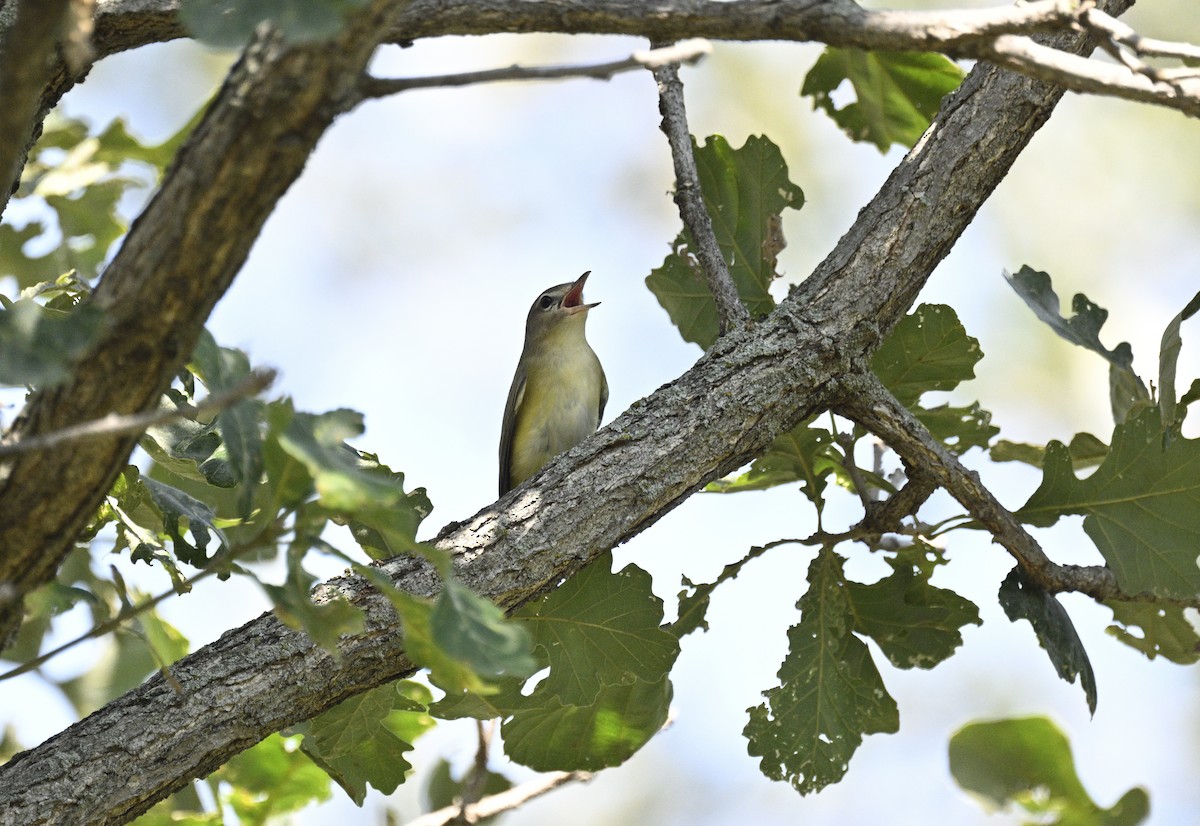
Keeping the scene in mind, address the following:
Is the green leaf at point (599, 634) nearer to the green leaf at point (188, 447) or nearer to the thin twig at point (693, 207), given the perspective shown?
the thin twig at point (693, 207)

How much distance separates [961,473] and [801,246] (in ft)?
19.6

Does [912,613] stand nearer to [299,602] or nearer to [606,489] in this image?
[606,489]

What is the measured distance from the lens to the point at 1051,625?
3.30 meters

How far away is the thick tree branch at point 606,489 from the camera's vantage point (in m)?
2.49

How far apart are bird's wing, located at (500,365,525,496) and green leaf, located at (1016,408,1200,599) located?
132 inches

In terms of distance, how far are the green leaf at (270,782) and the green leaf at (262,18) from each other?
247 cm

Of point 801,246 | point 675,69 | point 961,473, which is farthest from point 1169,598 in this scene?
point 801,246

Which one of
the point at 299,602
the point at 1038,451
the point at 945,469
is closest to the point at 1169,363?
the point at 945,469

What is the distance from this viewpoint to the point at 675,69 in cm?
399

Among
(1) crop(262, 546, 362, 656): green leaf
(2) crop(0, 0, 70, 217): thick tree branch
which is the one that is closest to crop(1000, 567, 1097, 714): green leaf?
(1) crop(262, 546, 362, 656): green leaf

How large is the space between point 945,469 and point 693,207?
42.6 inches

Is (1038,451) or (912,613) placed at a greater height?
(1038,451)

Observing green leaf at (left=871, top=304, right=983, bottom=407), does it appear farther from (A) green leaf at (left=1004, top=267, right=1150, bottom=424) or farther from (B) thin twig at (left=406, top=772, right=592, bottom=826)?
(B) thin twig at (left=406, top=772, right=592, bottom=826)

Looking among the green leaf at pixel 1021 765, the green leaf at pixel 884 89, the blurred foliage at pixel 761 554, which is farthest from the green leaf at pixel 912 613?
the green leaf at pixel 884 89
